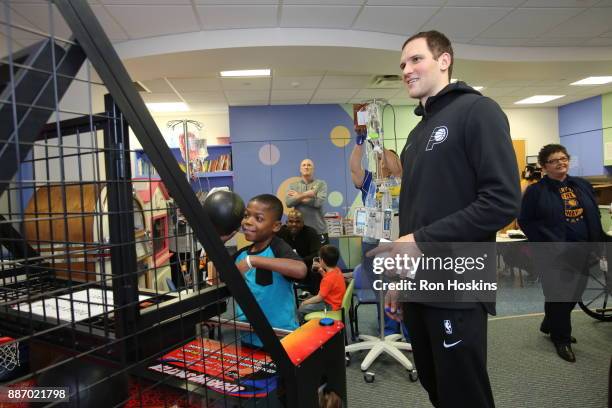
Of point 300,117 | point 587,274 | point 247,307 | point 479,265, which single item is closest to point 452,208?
point 479,265

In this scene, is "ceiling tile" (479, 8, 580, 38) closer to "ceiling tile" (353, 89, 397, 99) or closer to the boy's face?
"ceiling tile" (353, 89, 397, 99)

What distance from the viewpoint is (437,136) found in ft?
3.71

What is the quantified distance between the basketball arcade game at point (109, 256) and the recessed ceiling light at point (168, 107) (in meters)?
5.86

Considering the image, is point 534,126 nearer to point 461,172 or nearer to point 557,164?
point 557,164

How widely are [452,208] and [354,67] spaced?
13.0ft

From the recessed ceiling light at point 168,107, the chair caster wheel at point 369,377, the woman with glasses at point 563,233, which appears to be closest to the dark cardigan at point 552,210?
the woman with glasses at point 563,233

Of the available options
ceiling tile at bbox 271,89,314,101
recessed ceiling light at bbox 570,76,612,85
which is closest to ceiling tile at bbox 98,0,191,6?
ceiling tile at bbox 271,89,314,101

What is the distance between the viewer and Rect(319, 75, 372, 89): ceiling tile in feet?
17.6

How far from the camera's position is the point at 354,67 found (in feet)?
15.2

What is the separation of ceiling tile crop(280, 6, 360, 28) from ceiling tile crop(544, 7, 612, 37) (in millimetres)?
2455

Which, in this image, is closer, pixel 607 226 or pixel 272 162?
pixel 607 226

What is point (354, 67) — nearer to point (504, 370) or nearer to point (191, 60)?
point (191, 60)

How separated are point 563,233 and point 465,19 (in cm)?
247

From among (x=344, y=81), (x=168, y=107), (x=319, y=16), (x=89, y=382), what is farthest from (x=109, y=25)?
(x=89, y=382)
